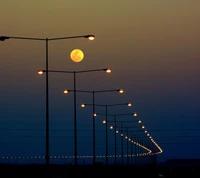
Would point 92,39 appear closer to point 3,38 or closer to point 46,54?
point 46,54

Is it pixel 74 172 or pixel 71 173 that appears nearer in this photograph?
pixel 74 172

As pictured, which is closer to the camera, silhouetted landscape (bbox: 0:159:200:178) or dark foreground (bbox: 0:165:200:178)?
dark foreground (bbox: 0:165:200:178)

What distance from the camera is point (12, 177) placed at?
220 ft

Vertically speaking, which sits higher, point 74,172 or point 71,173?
point 74,172

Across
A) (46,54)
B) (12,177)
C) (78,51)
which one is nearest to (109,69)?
(78,51)

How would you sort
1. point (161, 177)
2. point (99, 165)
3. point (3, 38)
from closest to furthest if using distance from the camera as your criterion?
1. point (3, 38)
2. point (161, 177)
3. point (99, 165)

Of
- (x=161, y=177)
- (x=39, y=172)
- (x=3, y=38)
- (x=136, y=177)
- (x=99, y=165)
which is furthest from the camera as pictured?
(x=99, y=165)

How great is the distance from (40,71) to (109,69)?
1508cm

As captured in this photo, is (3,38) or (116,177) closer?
(3,38)

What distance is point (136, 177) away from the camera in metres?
81.4

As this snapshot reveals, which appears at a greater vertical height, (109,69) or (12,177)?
(109,69)

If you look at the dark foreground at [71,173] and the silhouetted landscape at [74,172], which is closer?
the dark foreground at [71,173]

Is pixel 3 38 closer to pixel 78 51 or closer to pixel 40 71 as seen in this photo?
pixel 40 71

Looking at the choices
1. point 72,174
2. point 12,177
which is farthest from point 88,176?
point 12,177
